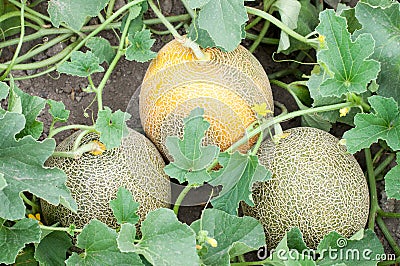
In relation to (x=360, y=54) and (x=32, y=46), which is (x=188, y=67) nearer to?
(x=360, y=54)

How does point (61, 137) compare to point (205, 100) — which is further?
point (61, 137)

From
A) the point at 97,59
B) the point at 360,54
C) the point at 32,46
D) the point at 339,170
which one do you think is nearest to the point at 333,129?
the point at 339,170

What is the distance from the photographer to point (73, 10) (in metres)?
1.98

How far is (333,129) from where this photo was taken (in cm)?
238

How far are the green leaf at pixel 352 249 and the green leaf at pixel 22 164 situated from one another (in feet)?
2.33

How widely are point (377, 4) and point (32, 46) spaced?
3.80ft

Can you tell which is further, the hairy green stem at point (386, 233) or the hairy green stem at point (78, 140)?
the hairy green stem at point (386, 233)

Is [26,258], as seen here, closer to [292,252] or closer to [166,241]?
Result: [166,241]

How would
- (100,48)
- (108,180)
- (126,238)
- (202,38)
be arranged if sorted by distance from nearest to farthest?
(126,238) < (108,180) < (202,38) < (100,48)

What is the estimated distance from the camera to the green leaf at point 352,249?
1824mm

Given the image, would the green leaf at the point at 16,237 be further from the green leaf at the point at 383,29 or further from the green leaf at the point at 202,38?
the green leaf at the point at 383,29

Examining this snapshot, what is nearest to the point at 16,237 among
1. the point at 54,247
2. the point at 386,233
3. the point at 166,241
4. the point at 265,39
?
the point at 54,247

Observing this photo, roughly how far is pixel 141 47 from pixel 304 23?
53 centimetres

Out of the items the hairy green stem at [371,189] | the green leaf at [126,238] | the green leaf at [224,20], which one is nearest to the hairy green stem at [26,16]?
the green leaf at [224,20]
